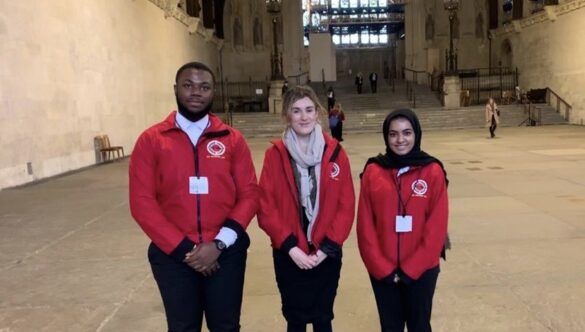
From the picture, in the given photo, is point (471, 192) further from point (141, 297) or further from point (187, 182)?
point (187, 182)

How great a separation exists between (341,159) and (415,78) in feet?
122

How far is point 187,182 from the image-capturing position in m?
2.59

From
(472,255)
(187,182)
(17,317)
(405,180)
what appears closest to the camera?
(187,182)

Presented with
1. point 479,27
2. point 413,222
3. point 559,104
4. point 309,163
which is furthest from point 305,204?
point 479,27

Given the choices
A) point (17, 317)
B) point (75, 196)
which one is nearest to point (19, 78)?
point (75, 196)

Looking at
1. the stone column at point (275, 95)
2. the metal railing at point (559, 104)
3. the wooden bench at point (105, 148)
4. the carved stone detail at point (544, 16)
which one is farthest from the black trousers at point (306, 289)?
the metal railing at point (559, 104)

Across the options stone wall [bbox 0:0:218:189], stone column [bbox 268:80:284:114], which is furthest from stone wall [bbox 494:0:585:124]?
stone wall [bbox 0:0:218:189]

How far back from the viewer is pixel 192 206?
2.61 meters

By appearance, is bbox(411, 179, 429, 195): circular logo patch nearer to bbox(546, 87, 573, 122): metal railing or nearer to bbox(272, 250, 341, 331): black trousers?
bbox(272, 250, 341, 331): black trousers

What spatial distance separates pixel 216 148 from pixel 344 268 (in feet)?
9.04

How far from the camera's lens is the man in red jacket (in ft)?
8.42

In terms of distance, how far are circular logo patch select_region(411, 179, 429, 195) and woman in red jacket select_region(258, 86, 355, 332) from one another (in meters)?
0.34

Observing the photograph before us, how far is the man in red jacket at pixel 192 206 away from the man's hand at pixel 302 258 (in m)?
0.28

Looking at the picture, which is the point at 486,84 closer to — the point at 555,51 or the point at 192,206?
the point at 555,51
